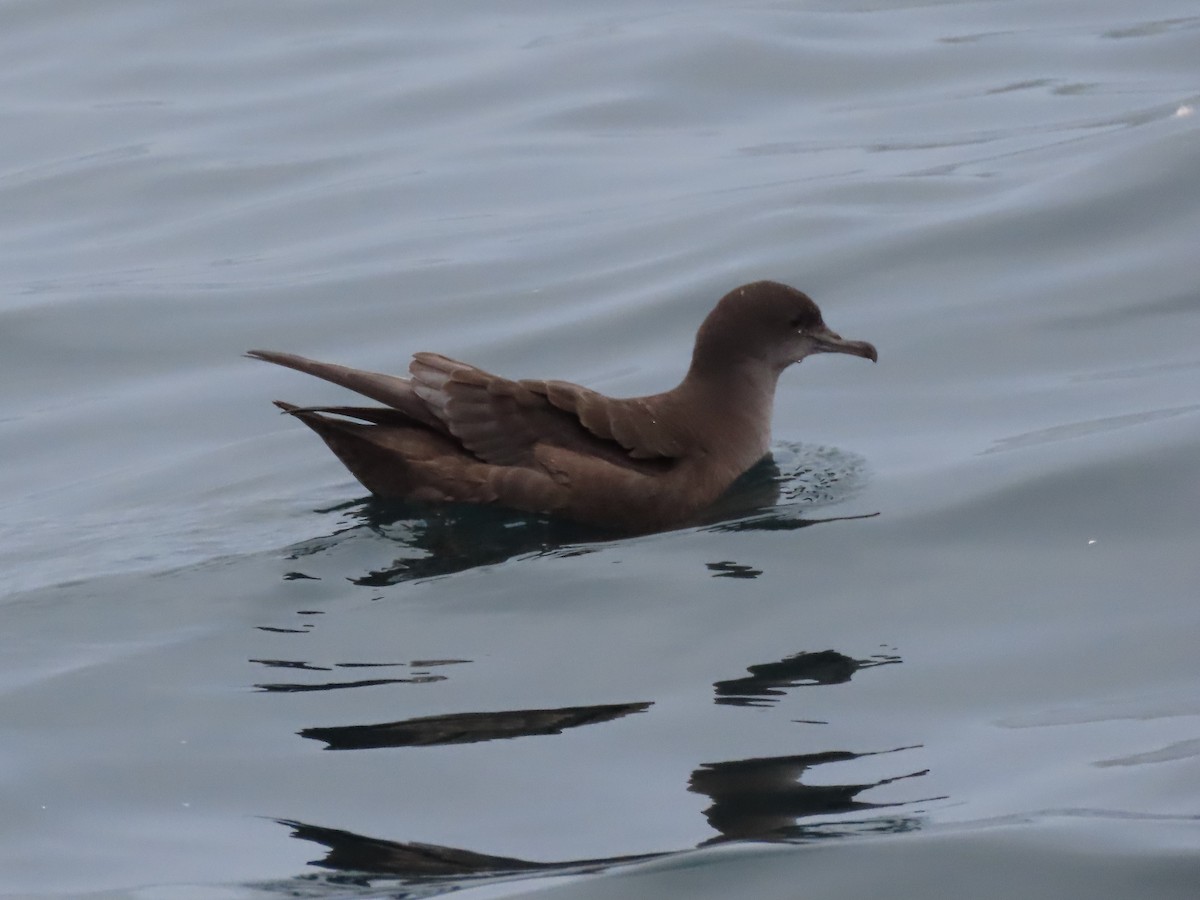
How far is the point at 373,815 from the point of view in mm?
4676

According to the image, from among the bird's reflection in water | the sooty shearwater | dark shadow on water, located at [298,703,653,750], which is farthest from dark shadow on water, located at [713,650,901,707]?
the sooty shearwater

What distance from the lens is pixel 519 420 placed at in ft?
23.1

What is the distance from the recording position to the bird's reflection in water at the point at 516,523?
6574 mm

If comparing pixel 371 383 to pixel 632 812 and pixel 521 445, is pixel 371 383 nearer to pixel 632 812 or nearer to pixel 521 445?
pixel 521 445

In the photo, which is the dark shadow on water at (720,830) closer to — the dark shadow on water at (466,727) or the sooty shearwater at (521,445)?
the dark shadow on water at (466,727)

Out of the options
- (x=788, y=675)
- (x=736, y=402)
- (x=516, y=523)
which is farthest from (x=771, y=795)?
(x=736, y=402)

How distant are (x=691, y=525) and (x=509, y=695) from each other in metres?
1.71

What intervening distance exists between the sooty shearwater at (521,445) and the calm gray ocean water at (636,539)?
8.6 inches

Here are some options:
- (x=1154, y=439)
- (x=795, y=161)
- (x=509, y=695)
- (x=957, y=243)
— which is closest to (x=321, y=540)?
(x=509, y=695)

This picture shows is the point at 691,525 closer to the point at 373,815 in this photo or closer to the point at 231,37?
the point at 373,815

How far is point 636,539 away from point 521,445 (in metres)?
0.62

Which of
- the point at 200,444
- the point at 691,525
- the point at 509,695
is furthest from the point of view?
the point at 200,444

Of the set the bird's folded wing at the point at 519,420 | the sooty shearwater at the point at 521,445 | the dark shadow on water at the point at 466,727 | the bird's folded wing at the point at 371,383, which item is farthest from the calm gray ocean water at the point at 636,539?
the bird's folded wing at the point at 371,383

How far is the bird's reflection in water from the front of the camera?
657 centimetres
